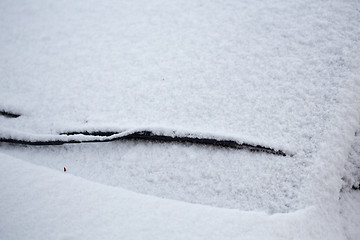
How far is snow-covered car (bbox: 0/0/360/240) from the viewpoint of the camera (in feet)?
2.11

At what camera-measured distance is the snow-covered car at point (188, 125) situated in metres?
0.64

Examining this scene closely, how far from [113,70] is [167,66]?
24 centimetres

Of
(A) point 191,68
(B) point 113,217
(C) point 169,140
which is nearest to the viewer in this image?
(B) point 113,217

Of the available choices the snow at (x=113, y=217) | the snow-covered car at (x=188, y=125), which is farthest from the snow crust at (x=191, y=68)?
the snow at (x=113, y=217)

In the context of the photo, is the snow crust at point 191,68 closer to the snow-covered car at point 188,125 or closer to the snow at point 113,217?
the snow-covered car at point 188,125

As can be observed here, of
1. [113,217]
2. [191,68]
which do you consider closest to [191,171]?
[113,217]

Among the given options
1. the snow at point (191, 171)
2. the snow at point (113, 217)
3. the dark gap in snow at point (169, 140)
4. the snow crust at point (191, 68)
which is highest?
the snow crust at point (191, 68)

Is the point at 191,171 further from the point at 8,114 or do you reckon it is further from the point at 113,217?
the point at 8,114

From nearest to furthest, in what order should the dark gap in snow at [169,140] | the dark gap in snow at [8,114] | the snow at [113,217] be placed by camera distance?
the snow at [113,217]
the dark gap in snow at [169,140]
the dark gap in snow at [8,114]

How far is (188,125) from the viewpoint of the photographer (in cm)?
78

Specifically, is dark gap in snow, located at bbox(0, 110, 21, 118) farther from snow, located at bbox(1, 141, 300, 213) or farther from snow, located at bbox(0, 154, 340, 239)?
snow, located at bbox(0, 154, 340, 239)

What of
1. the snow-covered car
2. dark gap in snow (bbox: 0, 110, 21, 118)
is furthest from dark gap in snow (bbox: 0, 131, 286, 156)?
dark gap in snow (bbox: 0, 110, 21, 118)

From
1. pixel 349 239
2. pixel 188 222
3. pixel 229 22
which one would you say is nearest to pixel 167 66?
pixel 229 22

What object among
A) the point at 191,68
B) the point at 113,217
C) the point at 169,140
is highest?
the point at 191,68
